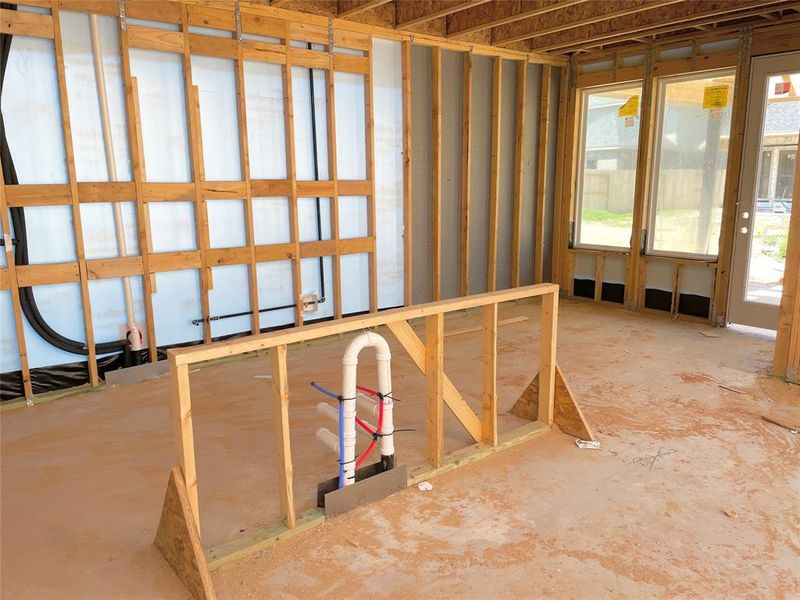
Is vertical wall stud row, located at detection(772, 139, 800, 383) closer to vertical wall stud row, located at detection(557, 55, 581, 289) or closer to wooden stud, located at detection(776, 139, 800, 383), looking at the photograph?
wooden stud, located at detection(776, 139, 800, 383)

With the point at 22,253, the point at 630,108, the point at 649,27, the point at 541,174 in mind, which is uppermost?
the point at 649,27

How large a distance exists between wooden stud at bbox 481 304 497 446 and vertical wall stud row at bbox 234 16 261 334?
8.18 ft

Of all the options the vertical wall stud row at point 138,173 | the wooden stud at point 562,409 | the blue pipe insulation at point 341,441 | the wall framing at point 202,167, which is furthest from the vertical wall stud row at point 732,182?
the vertical wall stud row at point 138,173

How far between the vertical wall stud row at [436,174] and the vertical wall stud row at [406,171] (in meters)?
0.34

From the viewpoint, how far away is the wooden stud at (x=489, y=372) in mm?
3158

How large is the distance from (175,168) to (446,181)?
2920 millimetres

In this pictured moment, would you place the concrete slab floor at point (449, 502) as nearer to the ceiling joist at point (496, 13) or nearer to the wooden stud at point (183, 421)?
the wooden stud at point (183, 421)

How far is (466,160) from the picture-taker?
21.0ft

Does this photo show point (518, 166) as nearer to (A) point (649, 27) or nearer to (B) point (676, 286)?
(A) point (649, 27)

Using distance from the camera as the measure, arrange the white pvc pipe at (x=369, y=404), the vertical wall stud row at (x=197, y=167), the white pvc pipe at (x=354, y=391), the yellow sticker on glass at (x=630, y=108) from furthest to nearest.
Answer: the yellow sticker on glass at (x=630, y=108) < the vertical wall stud row at (x=197, y=167) < the white pvc pipe at (x=369, y=404) < the white pvc pipe at (x=354, y=391)

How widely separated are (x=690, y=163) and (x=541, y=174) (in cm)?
168

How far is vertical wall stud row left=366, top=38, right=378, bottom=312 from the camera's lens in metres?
5.50

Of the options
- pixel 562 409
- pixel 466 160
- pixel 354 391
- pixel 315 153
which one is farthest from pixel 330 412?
pixel 466 160

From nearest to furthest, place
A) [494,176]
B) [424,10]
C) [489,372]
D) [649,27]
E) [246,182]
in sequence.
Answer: [489,372] < [246,182] < [424,10] < [649,27] < [494,176]
